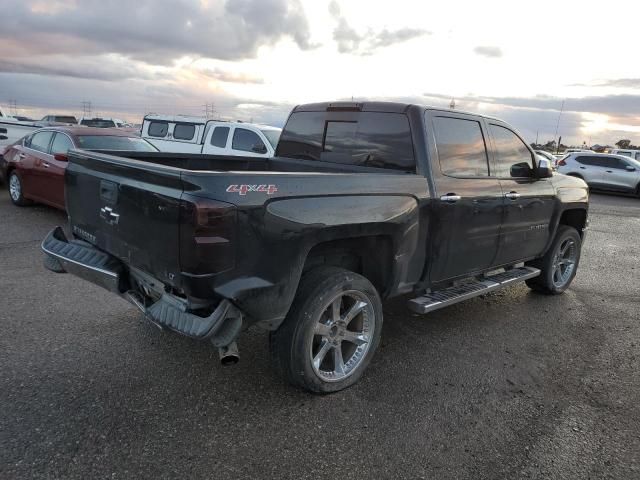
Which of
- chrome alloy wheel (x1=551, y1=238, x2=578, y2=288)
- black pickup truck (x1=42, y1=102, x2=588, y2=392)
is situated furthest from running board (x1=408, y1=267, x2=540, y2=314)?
chrome alloy wheel (x1=551, y1=238, x2=578, y2=288)

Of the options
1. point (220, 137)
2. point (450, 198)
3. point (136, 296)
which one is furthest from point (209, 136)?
point (136, 296)

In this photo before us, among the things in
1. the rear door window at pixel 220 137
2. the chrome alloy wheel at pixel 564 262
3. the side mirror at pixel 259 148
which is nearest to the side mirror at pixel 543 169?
the chrome alloy wheel at pixel 564 262

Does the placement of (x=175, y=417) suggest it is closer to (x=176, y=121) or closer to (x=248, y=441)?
(x=248, y=441)

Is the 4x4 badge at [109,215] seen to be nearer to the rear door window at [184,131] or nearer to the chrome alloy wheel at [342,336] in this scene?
the chrome alloy wheel at [342,336]

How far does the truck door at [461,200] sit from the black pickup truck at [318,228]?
0.02 meters

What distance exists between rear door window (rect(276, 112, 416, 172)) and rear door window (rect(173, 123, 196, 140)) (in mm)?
9273

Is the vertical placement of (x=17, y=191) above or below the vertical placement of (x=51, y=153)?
below

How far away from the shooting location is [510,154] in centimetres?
500

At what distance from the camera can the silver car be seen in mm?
19906

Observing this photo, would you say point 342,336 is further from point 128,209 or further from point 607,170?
point 607,170

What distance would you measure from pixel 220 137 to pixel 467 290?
967 centimetres

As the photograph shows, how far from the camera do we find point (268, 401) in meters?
3.36

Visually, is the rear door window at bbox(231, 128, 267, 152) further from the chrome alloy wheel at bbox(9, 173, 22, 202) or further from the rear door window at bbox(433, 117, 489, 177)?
the rear door window at bbox(433, 117, 489, 177)

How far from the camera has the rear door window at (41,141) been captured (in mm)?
8906
